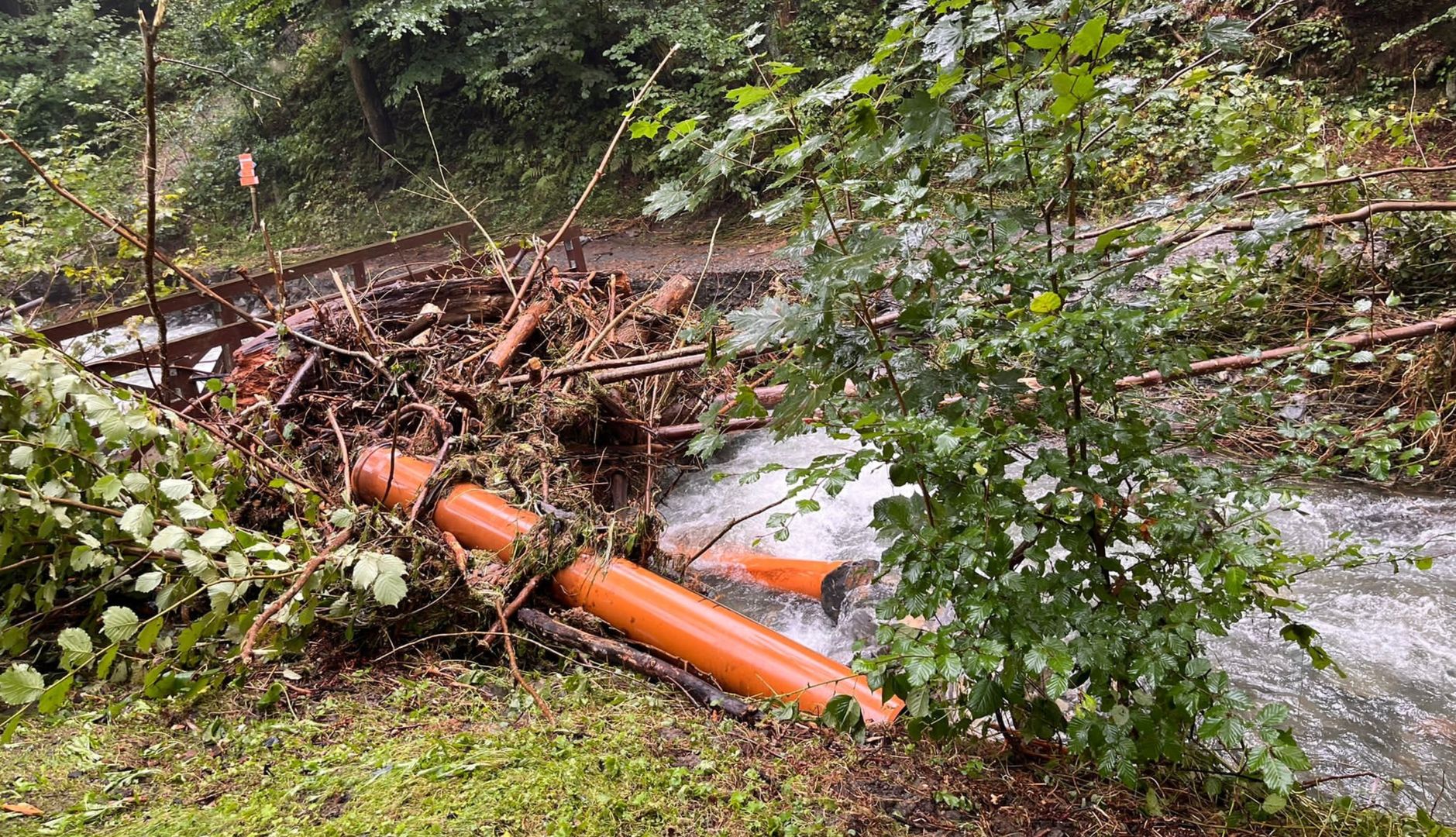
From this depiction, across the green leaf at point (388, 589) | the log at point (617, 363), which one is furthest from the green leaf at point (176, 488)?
the log at point (617, 363)

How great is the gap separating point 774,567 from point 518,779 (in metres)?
2.66

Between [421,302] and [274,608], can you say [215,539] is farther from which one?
[421,302]

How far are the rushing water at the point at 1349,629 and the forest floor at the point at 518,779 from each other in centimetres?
111

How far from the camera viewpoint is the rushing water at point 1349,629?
3037 mm

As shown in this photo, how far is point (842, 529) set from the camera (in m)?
5.16

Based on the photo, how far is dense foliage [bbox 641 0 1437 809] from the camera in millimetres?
1658

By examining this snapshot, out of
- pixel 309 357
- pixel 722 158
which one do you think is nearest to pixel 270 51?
pixel 309 357

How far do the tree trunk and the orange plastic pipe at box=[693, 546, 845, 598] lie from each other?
47.8ft

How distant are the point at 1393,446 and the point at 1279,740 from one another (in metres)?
0.76

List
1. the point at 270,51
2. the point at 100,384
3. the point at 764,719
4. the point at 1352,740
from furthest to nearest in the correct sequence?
the point at 270,51 → the point at 1352,740 → the point at 100,384 → the point at 764,719

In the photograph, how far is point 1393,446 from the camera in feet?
5.92

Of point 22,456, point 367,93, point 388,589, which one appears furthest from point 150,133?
point 367,93

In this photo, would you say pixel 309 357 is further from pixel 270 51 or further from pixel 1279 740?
pixel 270 51

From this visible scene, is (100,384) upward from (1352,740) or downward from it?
upward
